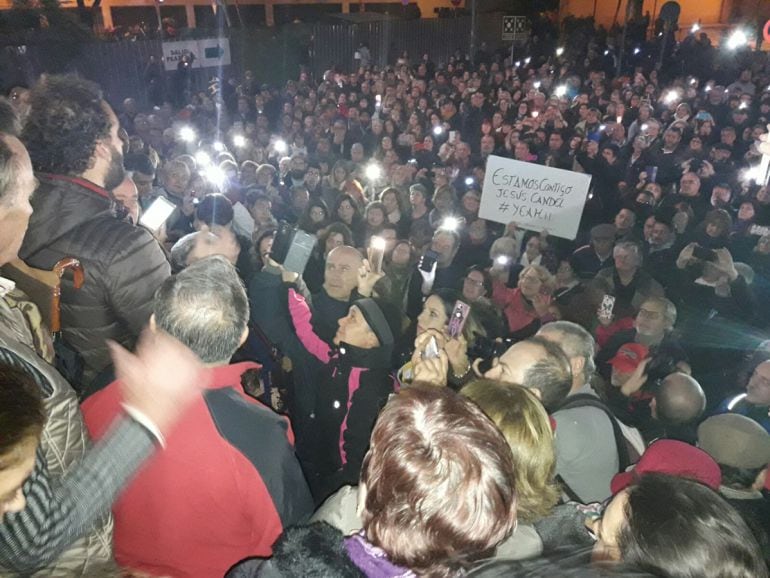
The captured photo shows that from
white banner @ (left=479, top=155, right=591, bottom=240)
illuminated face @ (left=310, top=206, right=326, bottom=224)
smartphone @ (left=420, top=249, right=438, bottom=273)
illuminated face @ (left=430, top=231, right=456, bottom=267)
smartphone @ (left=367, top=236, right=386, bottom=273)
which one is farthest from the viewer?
illuminated face @ (left=310, top=206, right=326, bottom=224)

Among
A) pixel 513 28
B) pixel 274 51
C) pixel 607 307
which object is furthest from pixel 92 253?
pixel 274 51

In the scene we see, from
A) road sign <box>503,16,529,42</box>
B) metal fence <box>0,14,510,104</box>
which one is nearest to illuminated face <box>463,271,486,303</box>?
metal fence <box>0,14,510,104</box>

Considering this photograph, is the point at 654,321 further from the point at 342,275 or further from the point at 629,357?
the point at 342,275

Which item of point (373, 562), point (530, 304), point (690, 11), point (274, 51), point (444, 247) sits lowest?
point (530, 304)

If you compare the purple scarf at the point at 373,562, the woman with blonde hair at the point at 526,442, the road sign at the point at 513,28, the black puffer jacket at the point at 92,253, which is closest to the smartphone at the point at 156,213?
the black puffer jacket at the point at 92,253

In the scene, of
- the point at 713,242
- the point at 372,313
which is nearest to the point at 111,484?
the point at 372,313

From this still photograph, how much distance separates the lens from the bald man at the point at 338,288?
3.82m

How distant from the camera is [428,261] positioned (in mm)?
5305

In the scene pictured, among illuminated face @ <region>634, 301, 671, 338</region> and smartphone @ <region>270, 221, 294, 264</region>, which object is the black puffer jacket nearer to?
smartphone @ <region>270, 221, 294, 264</region>

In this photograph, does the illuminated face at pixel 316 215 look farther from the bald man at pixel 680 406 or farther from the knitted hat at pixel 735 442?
the knitted hat at pixel 735 442

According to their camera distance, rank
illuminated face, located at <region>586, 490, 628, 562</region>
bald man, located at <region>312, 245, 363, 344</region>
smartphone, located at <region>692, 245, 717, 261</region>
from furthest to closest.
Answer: smartphone, located at <region>692, 245, 717, 261</region>
bald man, located at <region>312, 245, 363, 344</region>
illuminated face, located at <region>586, 490, 628, 562</region>

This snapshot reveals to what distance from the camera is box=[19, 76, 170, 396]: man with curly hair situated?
2141 mm

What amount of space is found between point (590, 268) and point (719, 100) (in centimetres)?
776

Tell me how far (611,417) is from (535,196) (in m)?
3.66
